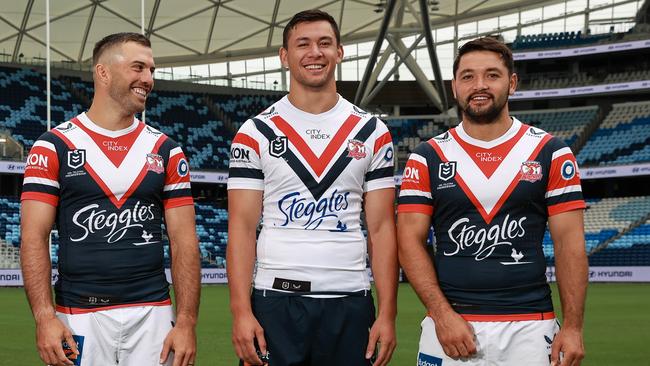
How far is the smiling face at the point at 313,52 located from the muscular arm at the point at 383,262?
0.69 m

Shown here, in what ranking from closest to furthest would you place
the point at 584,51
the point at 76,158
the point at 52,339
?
the point at 52,339 → the point at 76,158 → the point at 584,51

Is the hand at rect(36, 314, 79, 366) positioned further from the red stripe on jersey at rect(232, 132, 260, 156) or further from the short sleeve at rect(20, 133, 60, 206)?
the red stripe on jersey at rect(232, 132, 260, 156)

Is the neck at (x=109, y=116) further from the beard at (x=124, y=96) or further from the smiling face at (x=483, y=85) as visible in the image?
the smiling face at (x=483, y=85)

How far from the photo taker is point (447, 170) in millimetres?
4840

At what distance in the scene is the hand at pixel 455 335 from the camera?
4570 mm

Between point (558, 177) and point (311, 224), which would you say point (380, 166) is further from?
point (558, 177)

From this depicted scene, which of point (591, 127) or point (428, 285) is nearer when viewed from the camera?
point (428, 285)

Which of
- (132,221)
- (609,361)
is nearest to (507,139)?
(132,221)

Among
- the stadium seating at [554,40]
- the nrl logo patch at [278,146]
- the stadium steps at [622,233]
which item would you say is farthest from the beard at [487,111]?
the stadium seating at [554,40]

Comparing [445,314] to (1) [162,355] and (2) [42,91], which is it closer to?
(1) [162,355]

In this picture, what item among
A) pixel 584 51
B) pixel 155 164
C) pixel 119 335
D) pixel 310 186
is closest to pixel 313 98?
pixel 310 186

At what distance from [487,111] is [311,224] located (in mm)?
1094

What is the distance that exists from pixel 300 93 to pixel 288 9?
40.4m

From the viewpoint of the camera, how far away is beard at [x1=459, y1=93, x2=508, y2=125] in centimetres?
480
